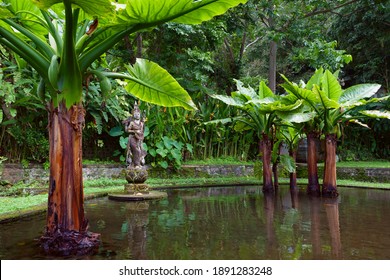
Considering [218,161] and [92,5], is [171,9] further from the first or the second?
[218,161]

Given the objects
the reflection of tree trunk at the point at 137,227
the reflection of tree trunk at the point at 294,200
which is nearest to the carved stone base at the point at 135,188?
the reflection of tree trunk at the point at 137,227

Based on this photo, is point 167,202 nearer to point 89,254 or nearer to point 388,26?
point 89,254

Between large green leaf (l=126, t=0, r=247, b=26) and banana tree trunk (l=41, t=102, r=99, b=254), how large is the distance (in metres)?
0.99

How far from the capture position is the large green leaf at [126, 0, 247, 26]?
3.01 m

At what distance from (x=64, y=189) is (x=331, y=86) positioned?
5.51 meters

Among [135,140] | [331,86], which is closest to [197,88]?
[135,140]

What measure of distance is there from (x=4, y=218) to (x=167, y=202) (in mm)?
2589

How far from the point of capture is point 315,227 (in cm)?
405

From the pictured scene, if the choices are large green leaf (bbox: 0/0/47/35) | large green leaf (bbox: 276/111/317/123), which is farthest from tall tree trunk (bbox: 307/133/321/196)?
large green leaf (bbox: 0/0/47/35)

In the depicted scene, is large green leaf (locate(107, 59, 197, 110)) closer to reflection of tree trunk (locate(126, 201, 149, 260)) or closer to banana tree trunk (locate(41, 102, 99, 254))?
banana tree trunk (locate(41, 102, 99, 254))

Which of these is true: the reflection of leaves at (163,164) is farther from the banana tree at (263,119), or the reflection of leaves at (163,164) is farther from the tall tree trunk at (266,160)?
the tall tree trunk at (266,160)

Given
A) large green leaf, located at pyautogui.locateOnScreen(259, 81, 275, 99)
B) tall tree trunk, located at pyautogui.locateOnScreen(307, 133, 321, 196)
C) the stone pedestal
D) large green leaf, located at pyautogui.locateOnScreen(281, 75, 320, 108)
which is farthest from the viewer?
large green leaf, located at pyautogui.locateOnScreen(259, 81, 275, 99)

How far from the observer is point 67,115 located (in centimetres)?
323

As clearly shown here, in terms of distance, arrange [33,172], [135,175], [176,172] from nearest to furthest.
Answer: [135,175] → [33,172] → [176,172]
